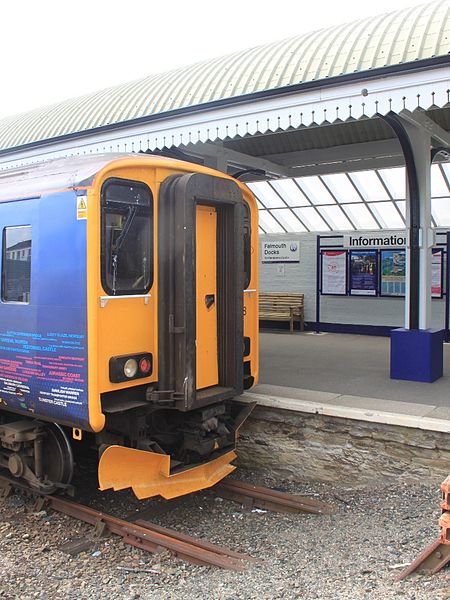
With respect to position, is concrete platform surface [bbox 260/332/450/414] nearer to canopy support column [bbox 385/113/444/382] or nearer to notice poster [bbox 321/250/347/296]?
canopy support column [bbox 385/113/444/382]

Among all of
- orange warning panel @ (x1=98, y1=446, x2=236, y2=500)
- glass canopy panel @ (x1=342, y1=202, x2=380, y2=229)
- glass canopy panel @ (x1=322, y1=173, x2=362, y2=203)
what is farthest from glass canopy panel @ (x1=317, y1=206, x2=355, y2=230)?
orange warning panel @ (x1=98, y1=446, x2=236, y2=500)

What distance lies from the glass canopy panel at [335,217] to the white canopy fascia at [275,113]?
664cm

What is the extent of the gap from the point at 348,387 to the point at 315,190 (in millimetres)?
6948

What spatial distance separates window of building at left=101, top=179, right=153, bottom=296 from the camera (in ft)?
15.1

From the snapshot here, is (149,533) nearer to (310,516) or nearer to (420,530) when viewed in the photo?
(310,516)

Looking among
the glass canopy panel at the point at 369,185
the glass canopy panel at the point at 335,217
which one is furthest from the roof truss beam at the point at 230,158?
the glass canopy panel at the point at 335,217

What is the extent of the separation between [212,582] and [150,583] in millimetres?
432

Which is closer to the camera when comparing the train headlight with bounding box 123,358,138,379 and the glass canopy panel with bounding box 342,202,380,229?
the train headlight with bounding box 123,358,138,379

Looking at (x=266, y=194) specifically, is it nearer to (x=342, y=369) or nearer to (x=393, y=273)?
(x=393, y=273)

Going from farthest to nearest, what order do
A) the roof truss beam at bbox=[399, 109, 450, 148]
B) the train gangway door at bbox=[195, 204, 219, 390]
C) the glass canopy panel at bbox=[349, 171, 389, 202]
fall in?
the glass canopy panel at bbox=[349, 171, 389, 202], the roof truss beam at bbox=[399, 109, 450, 148], the train gangway door at bbox=[195, 204, 219, 390]

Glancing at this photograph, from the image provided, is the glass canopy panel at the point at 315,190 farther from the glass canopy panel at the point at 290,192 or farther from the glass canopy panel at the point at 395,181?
the glass canopy panel at the point at 395,181

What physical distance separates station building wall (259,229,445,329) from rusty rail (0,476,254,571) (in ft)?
26.7

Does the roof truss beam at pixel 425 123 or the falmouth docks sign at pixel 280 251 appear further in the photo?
the falmouth docks sign at pixel 280 251

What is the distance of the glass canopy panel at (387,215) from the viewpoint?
42.2 feet
